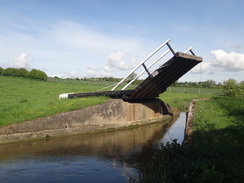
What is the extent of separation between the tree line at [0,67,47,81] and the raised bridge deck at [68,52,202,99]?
31.0m

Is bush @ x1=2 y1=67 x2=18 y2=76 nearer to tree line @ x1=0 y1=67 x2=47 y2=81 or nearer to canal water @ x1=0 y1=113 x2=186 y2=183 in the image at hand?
tree line @ x1=0 y1=67 x2=47 y2=81

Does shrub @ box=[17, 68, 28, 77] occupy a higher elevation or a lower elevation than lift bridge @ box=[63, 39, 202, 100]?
higher

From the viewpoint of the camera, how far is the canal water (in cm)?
875

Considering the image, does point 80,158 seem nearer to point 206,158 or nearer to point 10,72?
point 206,158

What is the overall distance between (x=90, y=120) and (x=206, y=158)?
11.0m

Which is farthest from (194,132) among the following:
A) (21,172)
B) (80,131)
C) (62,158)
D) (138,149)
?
(80,131)

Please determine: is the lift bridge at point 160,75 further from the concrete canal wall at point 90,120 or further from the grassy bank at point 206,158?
the grassy bank at point 206,158

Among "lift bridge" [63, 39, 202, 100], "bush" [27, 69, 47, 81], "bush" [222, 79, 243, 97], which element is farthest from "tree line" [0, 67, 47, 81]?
"bush" [222, 79, 243, 97]

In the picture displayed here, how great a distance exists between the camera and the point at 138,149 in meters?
12.7

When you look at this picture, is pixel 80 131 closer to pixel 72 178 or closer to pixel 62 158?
pixel 62 158

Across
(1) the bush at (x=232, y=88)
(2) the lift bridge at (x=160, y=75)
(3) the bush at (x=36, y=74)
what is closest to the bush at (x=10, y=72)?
(3) the bush at (x=36, y=74)

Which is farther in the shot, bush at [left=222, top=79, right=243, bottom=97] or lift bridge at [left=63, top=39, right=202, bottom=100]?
bush at [left=222, top=79, right=243, bottom=97]

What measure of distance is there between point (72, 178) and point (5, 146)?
242 inches

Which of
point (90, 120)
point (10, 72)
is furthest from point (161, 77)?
point (10, 72)
